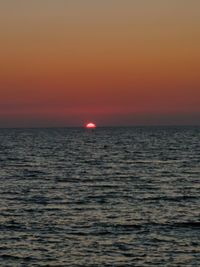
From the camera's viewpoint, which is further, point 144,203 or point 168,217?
point 144,203

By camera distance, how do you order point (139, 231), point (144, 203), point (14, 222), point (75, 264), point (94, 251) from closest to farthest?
point (75, 264) < point (94, 251) < point (139, 231) < point (14, 222) < point (144, 203)

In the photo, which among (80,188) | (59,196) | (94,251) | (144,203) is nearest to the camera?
(94,251)

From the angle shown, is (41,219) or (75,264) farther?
(41,219)

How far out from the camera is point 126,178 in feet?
211

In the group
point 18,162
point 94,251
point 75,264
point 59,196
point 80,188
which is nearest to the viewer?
point 75,264

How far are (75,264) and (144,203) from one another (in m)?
17.8

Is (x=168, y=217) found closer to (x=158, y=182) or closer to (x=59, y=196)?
(x=59, y=196)

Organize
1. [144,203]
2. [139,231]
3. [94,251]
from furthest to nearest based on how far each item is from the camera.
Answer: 1. [144,203]
2. [139,231]
3. [94,251]

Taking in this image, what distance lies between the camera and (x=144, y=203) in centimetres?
4625

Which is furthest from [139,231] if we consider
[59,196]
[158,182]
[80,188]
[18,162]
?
[18,162]

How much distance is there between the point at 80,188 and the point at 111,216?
51.4 feet

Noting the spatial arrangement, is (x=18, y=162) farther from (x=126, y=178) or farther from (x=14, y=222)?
(x=14, y=222)

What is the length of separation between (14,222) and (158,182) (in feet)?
81.3

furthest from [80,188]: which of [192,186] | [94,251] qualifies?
[94,251]
